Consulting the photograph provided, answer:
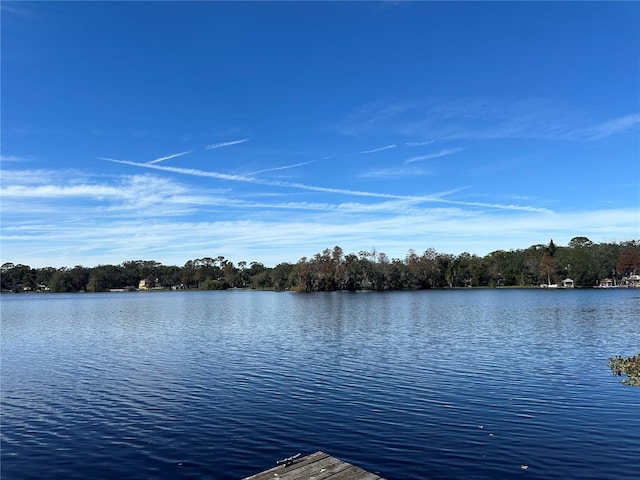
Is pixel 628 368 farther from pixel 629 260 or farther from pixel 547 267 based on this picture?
pixel 629 260

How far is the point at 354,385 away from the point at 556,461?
11.2 meters

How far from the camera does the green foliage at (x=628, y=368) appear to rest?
22719 mm

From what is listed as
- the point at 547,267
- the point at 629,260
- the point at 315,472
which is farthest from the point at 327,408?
the point at 629,260

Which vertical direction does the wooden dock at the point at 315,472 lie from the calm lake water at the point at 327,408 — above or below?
above

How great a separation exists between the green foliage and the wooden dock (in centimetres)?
1835

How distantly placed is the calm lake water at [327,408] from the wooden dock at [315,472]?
2.54m

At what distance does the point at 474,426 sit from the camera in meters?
16.6

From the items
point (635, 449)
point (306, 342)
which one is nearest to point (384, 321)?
point (306, 342)

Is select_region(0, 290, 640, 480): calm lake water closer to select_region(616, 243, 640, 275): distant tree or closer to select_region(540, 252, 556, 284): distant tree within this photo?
select_region(540, 252, 556, 284): distant tree

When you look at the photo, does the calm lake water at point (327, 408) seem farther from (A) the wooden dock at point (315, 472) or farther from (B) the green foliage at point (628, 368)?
(A) the wooden dock at point (315, 472)

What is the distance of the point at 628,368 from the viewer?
2486 cm

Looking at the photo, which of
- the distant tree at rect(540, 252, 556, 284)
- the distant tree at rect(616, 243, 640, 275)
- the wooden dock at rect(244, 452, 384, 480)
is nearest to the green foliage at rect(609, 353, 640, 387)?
the wooden dock at rect(244, 452, 384, 480)

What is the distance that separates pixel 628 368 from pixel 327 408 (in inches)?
662

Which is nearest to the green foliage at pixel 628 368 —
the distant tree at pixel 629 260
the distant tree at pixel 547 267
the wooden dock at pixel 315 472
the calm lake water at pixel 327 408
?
the calm lake water at pixel 327 408
